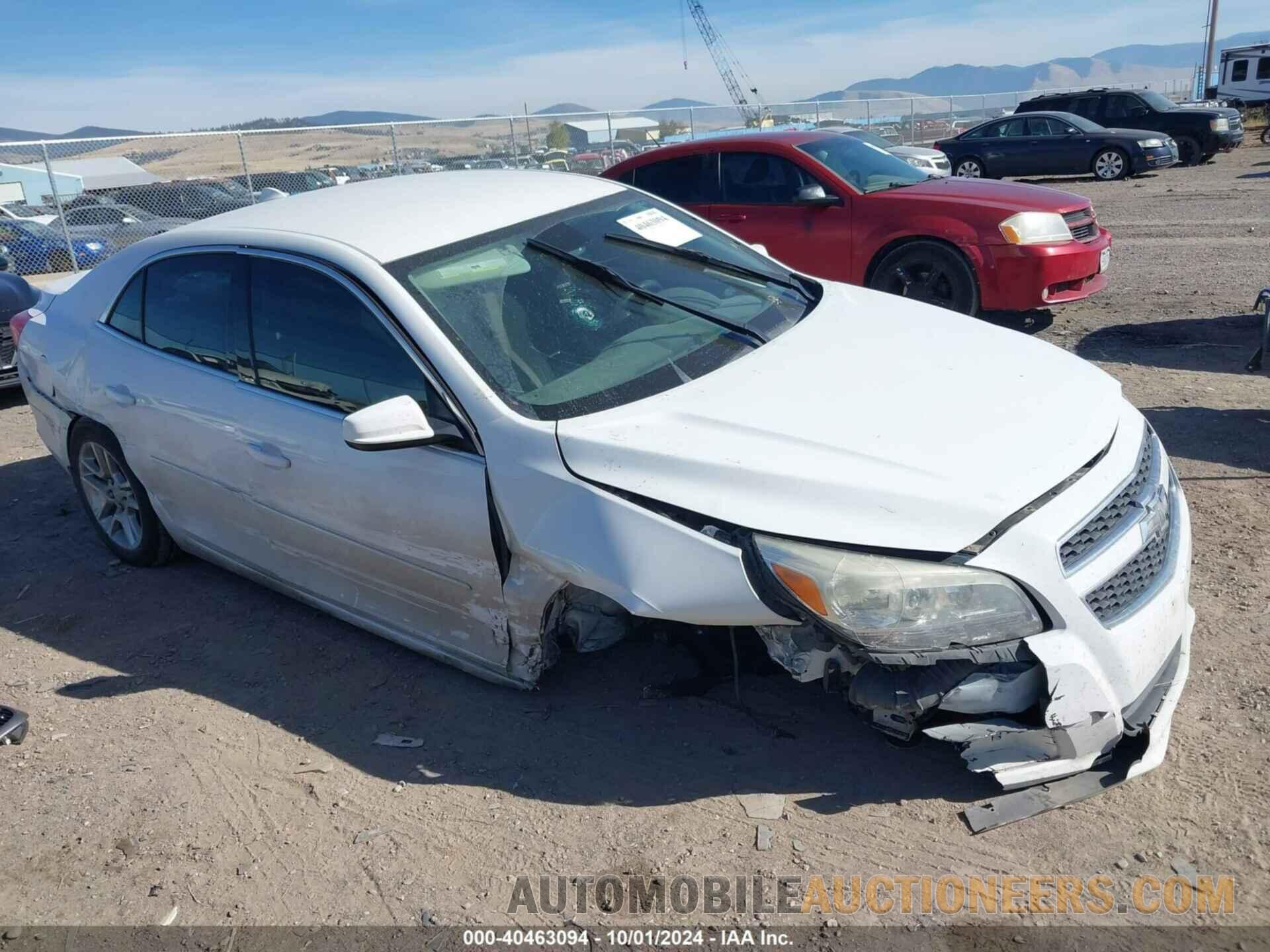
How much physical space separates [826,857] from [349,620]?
2.04m

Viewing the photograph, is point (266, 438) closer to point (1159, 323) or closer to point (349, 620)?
point (349, 620)

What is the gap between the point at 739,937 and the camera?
2.54 metres

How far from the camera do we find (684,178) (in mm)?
8891

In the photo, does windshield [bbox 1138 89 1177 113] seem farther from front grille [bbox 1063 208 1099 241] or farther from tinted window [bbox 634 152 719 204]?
tinted window [bbox 634 152 719 204]

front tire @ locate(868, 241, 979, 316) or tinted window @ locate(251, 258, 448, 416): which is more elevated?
tinted window @ locate(251, 258, 448, 416)

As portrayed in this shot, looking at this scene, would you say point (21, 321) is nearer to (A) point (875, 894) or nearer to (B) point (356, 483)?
(B) point (356, 483)

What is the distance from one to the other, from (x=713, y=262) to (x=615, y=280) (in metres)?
0.63

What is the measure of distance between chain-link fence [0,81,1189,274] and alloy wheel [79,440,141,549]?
8170 millimetres

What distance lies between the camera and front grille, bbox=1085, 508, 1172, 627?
8.73 ft

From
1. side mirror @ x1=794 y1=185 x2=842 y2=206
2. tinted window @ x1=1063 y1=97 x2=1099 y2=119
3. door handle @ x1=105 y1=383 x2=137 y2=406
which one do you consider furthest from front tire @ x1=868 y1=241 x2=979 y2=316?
tinted window @ x1=1063 y1=97 x2=1099 y2=119

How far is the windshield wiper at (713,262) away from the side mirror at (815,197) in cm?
392

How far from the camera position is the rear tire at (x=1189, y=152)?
68.1 ft

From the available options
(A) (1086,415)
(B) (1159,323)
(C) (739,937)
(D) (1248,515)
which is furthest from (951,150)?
(C) (739,937)

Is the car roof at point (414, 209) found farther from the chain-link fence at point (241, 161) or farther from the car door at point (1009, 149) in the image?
the car door at point (1009, 149)
